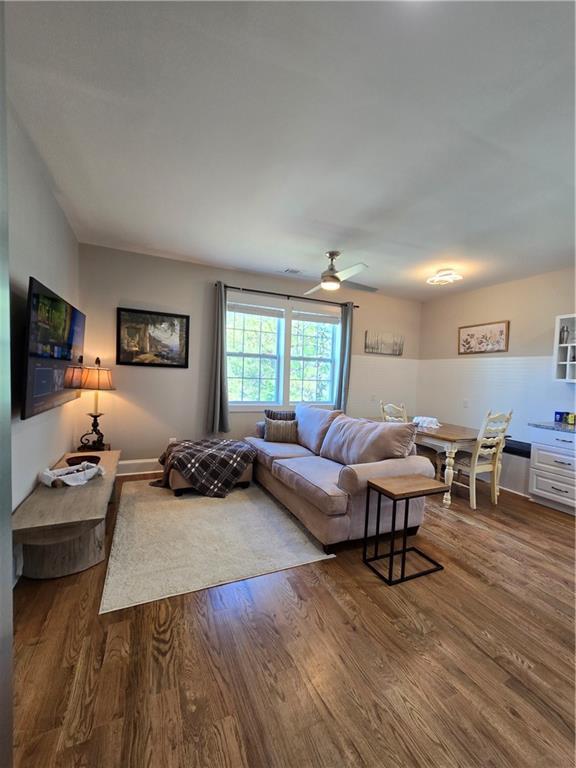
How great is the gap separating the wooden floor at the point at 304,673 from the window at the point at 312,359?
321 cm

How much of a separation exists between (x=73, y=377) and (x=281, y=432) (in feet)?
7.67

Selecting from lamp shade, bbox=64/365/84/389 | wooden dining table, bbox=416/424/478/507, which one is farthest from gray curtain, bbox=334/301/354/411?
lamp shade, bbox=64/365/84/389

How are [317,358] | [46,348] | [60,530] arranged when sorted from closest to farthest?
[60,530]
[46,348]
[317,358]

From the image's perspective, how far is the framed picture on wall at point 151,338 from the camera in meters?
3.90

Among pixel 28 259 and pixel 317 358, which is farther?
pixel 317 358

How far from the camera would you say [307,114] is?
1.72 metres

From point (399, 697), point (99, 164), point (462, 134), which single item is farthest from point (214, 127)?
point (399, 697)

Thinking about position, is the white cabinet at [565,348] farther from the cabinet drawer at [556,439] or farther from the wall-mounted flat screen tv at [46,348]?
the wall-mounted flat screen tv at [46,348]

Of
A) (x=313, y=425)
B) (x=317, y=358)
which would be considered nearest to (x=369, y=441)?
(x=313, y=425)

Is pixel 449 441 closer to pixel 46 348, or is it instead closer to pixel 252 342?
pixel 252 342

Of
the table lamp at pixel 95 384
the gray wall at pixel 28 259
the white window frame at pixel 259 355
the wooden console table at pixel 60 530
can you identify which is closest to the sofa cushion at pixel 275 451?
the white window frame at pixel 259 355

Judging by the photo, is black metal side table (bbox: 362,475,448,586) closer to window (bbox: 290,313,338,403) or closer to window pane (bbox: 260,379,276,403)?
window pane (bbox: 260,379,276,403)

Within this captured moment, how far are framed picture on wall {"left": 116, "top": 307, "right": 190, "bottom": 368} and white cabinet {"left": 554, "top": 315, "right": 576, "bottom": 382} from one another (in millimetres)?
4601

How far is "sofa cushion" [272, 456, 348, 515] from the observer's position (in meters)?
2.34
